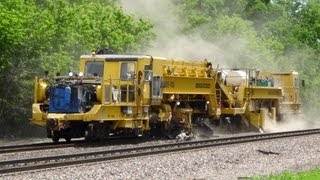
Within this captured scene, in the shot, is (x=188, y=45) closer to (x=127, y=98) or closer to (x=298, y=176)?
(x=127, y=98)

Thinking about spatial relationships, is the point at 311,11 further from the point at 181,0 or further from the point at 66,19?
the point at 66,19

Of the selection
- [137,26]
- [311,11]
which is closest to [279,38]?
[311,11]

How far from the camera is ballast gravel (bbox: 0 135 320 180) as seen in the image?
14.1 m

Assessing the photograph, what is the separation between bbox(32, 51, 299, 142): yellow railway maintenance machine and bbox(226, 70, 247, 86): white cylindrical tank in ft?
7.38

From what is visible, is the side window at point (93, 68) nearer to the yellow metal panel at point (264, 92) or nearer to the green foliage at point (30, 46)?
the green foliage at point (30, 46)

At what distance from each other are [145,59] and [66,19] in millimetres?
9059

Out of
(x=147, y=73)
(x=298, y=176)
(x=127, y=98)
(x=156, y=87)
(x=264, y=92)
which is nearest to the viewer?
(x=298, y=176)

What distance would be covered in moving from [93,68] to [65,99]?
2668 mm

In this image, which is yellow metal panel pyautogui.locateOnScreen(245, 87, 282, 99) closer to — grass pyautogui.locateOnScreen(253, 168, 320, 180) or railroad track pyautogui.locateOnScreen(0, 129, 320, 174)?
railroad track pyautogui.locateOnScreen(0, 129, 320, 174)

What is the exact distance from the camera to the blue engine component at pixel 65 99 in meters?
21.0

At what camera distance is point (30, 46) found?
92.3ft

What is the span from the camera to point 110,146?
2105 cm

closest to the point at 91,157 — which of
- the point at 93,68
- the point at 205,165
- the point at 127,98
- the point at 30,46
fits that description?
the point at 205,165

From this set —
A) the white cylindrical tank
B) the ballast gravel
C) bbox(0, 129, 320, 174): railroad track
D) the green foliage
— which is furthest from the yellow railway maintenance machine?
the green foliage
